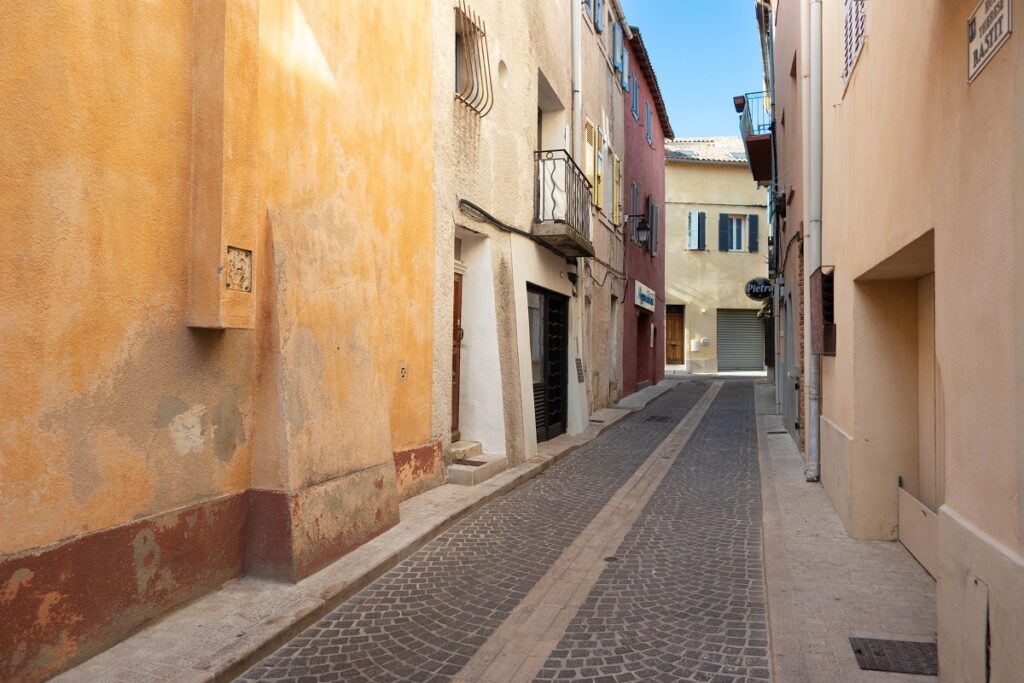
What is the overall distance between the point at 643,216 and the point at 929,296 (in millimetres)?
14208

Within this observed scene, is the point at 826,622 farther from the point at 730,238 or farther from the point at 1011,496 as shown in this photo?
the point at 730,238

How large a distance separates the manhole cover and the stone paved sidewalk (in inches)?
2.3

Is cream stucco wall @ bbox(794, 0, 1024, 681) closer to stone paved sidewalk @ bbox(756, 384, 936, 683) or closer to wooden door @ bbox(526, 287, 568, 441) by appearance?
stone paved sidewalk @ bbox(756, 384, 936, 683)

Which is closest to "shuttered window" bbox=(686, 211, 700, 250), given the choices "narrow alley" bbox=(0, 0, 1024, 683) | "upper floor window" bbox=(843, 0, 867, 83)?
"narrow alley" bbox=(0, 0, 1024, 683)

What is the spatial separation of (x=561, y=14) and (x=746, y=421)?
8363mm

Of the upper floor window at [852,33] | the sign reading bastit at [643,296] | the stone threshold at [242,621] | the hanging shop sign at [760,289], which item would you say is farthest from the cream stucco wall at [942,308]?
the sign reading bastit at [643,296]

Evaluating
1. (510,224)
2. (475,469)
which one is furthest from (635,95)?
(475,469)

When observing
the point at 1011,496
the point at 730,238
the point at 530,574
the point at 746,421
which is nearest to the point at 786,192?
the point at 746,421

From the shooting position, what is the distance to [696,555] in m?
5.62

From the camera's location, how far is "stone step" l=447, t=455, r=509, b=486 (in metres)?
7.63

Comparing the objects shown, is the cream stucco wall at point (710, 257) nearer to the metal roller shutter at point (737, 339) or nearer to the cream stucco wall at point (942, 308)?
the metal roller shutter at point (737, 339)

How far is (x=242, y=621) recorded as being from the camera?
3.99m

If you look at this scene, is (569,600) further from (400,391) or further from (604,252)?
(604,252)

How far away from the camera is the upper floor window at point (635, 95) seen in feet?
64.7
